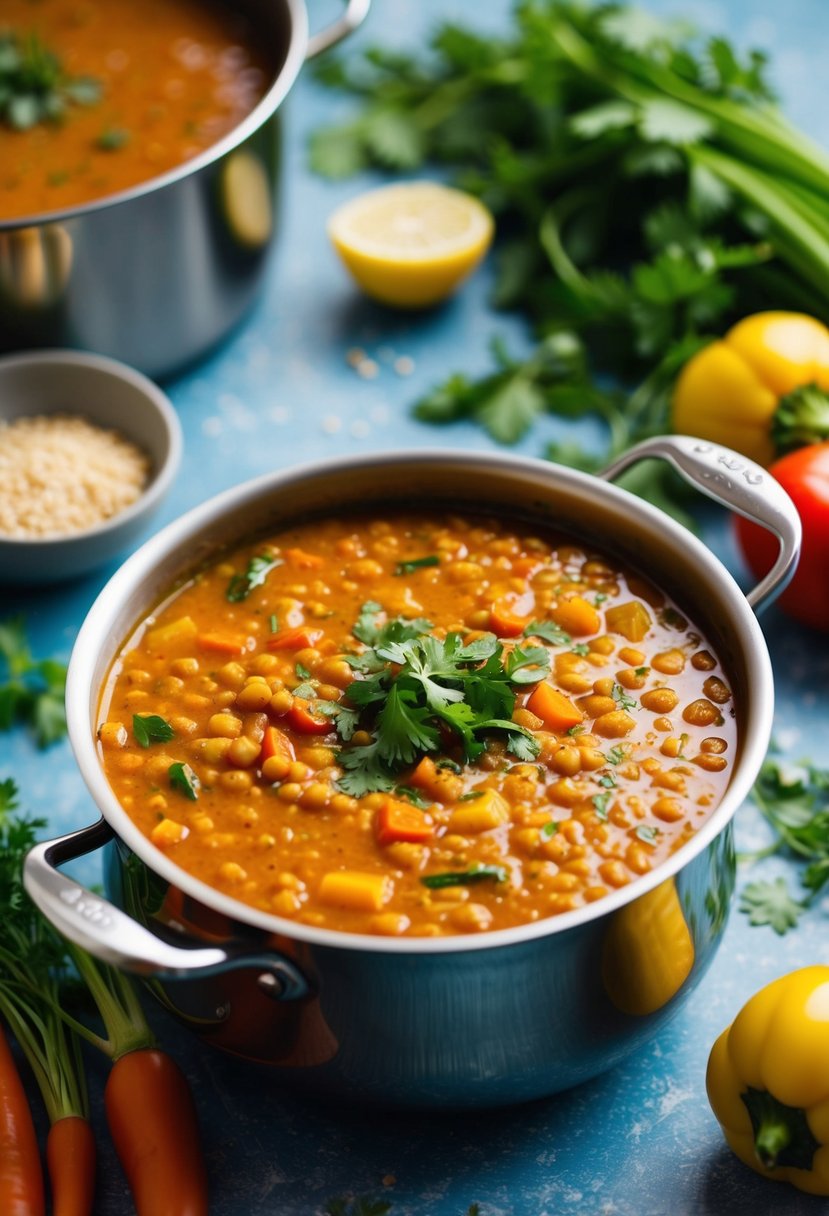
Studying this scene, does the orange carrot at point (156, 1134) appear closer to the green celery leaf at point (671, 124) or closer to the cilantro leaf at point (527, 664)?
the cilantro leaf at point (527, 664)

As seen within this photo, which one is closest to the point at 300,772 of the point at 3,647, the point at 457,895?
the point at 457,895

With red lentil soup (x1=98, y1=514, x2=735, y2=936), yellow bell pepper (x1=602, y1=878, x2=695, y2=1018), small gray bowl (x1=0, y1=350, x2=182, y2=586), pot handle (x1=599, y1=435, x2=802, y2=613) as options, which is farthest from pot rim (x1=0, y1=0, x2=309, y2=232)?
yellow bell pepper (x1=602, y1=878, x2=695, y2=1018)

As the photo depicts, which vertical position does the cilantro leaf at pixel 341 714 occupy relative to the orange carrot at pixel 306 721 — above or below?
above

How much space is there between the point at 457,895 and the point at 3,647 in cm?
158

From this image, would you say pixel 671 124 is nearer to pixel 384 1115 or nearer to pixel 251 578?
pixel 251 578

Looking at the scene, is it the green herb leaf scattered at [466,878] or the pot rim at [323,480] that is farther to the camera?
the green herb leaf scattered at [466,878]

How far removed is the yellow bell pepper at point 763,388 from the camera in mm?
3783

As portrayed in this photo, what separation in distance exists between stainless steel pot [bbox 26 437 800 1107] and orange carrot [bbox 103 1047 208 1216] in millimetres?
152

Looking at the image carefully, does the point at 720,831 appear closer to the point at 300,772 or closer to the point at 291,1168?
the point at 300,772

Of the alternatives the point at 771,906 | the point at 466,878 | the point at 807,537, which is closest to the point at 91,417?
the point at 807,537

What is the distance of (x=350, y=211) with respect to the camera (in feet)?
14.9

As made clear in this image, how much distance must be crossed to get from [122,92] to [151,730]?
2490mm

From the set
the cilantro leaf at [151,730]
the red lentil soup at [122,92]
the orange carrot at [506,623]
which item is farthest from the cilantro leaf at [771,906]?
the red lentil soup at [122,92]

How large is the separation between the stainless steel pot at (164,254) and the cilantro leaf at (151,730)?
5.00 feet
